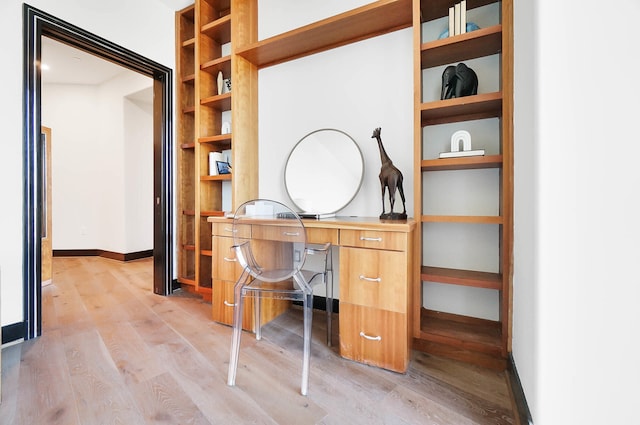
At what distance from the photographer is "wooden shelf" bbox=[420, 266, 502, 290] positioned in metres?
1.54

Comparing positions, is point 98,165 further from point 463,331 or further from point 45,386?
point 463,331

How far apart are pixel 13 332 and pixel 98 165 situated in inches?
140

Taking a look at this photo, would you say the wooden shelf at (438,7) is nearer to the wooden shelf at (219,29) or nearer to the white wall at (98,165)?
the wooden shelf at (219,29)

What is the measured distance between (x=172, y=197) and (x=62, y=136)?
3.34 metres

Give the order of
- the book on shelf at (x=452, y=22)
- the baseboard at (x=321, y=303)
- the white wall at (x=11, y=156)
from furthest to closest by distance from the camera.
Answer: the baseboard at (x=321, y=303) → the white wall at (x=11, y=156) → the book on shelf at (x=452, y=22)

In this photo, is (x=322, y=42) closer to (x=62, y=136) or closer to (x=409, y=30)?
(x=409, y=30)

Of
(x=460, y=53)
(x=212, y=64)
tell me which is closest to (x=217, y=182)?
(x=212, y=64)

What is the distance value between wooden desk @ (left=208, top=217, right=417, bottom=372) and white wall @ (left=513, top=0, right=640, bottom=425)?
1.80 feet

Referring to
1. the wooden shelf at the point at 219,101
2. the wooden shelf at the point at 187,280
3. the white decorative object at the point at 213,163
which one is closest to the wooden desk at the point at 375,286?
the white decorative object at the point at 213,163

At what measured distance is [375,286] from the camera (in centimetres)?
152

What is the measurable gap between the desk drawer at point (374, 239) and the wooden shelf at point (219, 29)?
7.02 ft

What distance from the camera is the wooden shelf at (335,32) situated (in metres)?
1.80

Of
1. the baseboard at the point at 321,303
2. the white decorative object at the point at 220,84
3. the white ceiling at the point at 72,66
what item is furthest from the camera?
the white ceiling at the point at 72,66

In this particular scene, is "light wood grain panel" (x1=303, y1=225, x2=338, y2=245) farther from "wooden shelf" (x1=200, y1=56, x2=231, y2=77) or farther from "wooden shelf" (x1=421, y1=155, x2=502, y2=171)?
"wooden shelf" (x1=200, y1=56, x2=231, y2=77)
